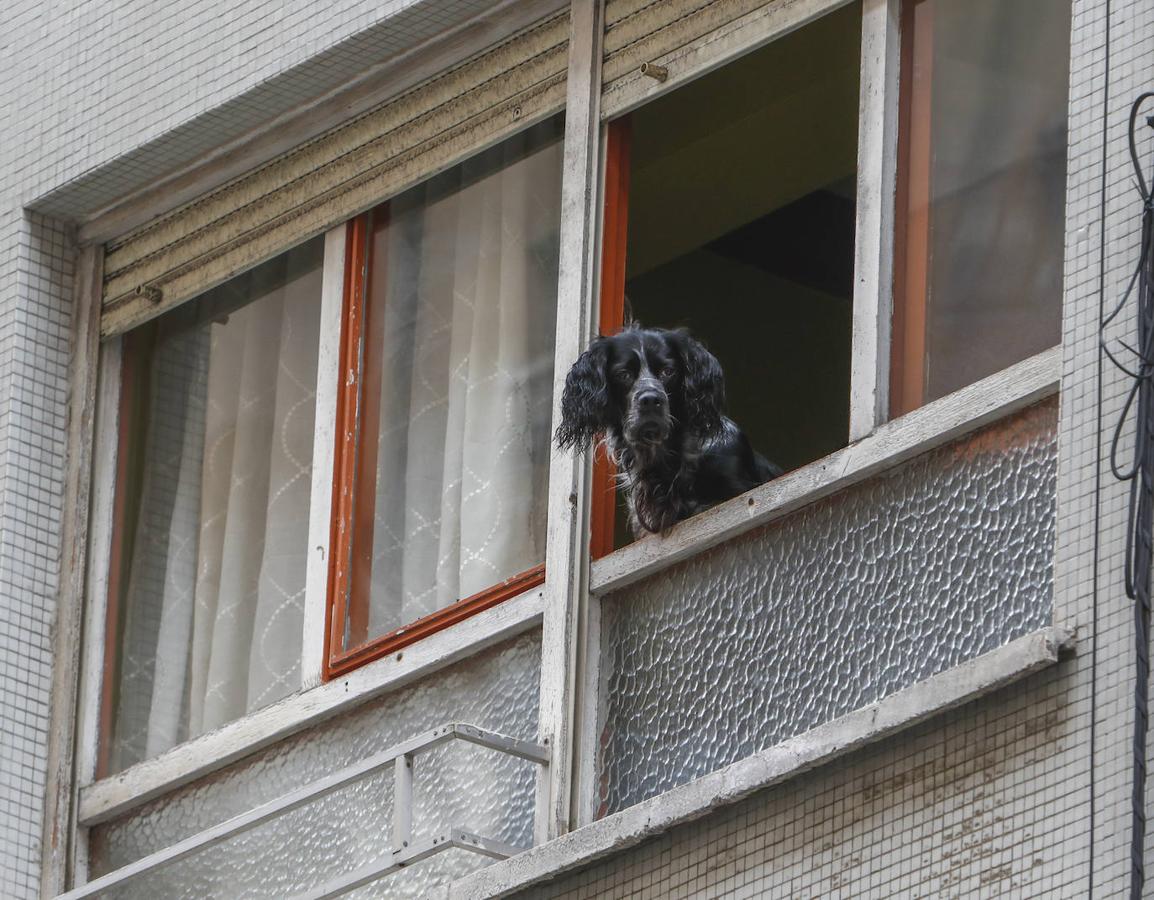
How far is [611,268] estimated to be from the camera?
9023 mm

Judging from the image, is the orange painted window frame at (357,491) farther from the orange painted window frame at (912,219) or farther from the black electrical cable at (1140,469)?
the black electrical cable at (1140,469)

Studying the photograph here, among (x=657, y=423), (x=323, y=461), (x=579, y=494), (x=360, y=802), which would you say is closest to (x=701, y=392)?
(x=657, y=423)

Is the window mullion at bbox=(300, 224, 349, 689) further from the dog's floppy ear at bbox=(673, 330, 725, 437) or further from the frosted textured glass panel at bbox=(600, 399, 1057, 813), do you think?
the dog's floppy ear at bbox=(673, 330, 725, 437)

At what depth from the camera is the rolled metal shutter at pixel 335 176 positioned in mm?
9477

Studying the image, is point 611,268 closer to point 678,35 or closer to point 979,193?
point 678,35

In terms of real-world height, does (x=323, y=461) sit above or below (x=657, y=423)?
above

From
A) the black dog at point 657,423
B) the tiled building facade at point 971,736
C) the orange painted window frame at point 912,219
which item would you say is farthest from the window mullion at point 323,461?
the orange painted window frame at point 912,219

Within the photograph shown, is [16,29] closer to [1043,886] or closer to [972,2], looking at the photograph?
[972,2]

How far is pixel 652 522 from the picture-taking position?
28.0 ft

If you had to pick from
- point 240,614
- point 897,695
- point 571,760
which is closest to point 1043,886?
point 897,695

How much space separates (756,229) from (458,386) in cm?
348

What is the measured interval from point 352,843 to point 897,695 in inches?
97.7

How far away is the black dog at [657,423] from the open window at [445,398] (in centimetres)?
54

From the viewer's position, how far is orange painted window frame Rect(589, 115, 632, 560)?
8.80 meters
